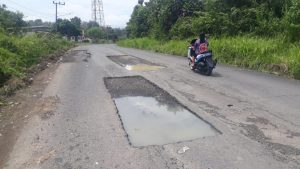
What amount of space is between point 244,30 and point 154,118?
15.6 metres

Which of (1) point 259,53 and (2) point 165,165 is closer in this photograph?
(2) point 165,165

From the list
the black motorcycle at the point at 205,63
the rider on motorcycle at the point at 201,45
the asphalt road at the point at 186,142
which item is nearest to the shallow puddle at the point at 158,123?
the asphalt road at the point at 186,142

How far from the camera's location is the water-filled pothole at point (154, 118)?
628 cm

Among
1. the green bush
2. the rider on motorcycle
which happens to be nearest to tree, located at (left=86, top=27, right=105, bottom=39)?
the green bush

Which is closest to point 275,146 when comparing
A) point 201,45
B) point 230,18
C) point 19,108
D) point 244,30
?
point 19,108

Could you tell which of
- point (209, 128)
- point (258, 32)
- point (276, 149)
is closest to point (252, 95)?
point (209, 128)

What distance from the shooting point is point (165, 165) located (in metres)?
4.94

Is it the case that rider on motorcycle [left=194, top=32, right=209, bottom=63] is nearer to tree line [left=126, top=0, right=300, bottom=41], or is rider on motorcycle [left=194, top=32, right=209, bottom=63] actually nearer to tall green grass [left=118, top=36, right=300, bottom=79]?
tall green grass [left=118, top=36, right=300, bottom=79]

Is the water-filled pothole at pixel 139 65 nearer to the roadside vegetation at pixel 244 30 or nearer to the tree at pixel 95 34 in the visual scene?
the roadside vegetation at pixel 244 30

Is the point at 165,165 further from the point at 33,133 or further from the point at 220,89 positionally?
the point at 220,89

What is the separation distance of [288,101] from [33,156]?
5.86 metres

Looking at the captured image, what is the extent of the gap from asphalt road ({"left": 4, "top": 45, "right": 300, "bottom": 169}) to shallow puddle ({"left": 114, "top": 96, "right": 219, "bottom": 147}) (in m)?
0.20

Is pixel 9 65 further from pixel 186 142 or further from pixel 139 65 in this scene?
pixel 186 142

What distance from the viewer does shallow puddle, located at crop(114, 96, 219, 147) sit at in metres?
6.22
